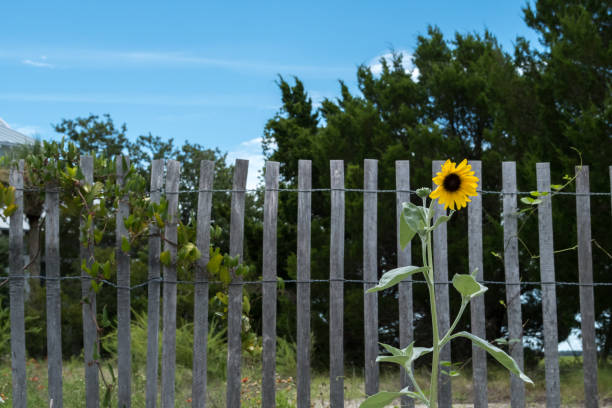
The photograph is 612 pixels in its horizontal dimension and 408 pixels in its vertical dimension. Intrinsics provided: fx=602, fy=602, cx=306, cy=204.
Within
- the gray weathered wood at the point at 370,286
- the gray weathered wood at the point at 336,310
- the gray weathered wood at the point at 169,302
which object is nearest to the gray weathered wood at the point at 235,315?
the gray weathered wood at the point at 169,302

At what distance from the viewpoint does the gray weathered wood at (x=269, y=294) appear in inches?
133

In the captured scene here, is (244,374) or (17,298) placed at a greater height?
(17,298)

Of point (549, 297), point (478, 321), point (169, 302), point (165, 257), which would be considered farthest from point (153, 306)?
point (549, 297)

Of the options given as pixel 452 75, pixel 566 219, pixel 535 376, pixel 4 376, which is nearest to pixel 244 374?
pixel 4 376

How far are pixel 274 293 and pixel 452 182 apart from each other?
1.61 meters

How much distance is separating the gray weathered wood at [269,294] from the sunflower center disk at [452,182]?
1545 millimetres

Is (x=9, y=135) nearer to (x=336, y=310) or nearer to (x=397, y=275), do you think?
(x=336, y=310)

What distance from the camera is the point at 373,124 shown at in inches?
323

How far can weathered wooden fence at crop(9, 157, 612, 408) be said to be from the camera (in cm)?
339

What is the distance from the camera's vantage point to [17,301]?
3.55 metres

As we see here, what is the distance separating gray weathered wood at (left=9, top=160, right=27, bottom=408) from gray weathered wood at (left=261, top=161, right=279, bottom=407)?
1442mm

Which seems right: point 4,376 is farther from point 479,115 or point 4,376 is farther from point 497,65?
point 479,115

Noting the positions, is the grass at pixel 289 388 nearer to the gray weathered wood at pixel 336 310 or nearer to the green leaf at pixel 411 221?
the gray weathered wood at pixel 336 310

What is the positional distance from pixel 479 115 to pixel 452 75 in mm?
814
